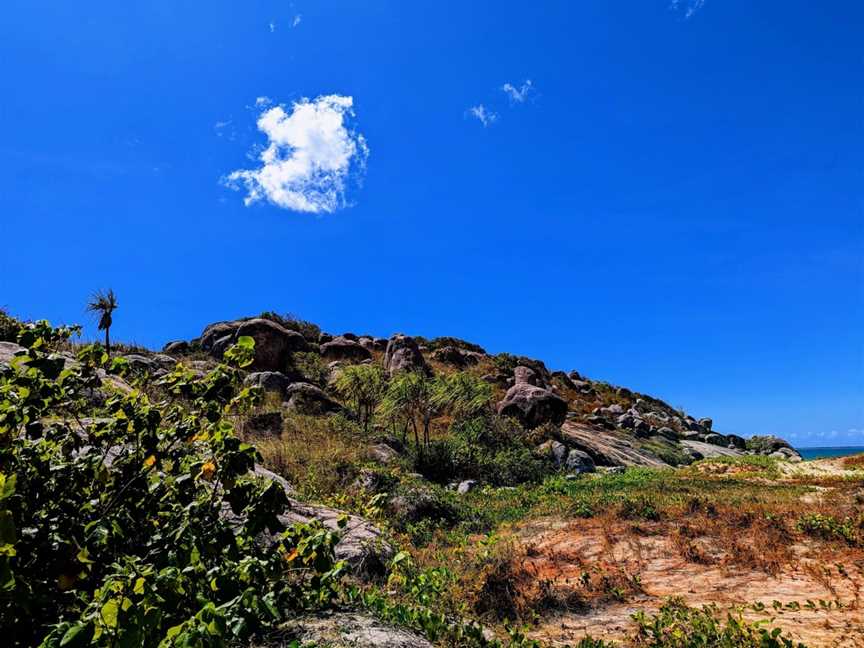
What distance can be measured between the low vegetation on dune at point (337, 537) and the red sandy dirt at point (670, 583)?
0.14 ft

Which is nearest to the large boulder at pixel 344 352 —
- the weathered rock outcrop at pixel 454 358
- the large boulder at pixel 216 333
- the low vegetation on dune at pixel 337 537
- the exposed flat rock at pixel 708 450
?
the weathered rock outcrop at pixel 454 358

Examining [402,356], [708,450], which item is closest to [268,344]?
[402,356]

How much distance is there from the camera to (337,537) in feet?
11.2

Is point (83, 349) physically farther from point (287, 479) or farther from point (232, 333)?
point (232, 333)

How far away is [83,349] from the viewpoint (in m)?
3.71

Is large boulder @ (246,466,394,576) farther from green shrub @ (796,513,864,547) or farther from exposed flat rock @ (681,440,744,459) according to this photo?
exposed flat rock @ (681,440,744,459)

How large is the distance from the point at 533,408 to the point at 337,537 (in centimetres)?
2780

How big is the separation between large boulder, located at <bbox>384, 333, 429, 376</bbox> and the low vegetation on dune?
55.9 feet

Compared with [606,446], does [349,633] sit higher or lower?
lower

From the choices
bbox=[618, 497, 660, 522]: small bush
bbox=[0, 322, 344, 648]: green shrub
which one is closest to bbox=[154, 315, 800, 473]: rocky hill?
bbox=[618, 497, 660, 522]: small bush

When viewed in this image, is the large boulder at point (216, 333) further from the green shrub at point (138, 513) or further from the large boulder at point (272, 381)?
the green shrub at point (138, 513)

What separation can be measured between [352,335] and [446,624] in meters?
47.8

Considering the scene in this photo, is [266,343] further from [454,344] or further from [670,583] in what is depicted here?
[670,583]

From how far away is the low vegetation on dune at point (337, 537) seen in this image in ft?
9.41
